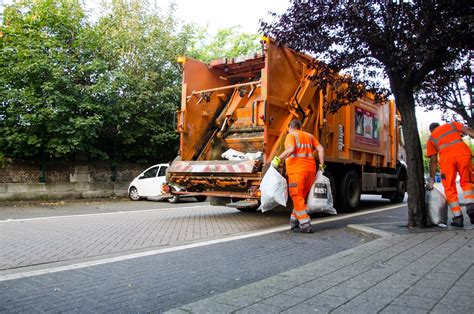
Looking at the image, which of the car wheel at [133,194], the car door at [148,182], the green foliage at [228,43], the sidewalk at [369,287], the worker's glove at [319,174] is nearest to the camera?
the sidewalk at [369,287]

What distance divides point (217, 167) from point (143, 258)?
3.28 meters

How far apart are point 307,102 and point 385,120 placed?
177 inches

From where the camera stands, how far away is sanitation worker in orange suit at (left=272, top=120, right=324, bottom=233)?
618 cm

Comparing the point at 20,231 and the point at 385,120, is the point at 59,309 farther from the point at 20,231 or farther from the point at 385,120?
the point at 385,120

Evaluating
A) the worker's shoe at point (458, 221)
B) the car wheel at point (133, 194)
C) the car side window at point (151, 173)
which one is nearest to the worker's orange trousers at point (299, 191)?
the worker's shoe at point (458, 221)

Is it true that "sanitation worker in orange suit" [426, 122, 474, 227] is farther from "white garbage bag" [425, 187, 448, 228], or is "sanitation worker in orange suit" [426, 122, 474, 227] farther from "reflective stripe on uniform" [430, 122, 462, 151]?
"white garbage bag" [425, 187, 448, 228]

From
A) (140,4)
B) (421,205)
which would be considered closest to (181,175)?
(421,205)

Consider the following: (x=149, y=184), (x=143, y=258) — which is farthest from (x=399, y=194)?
(x=143, y=258)

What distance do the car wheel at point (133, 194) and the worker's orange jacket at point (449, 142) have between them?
10861mm

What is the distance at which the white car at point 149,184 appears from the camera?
14.2m

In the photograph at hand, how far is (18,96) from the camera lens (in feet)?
41.9

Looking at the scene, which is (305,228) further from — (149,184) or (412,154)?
(149,184)

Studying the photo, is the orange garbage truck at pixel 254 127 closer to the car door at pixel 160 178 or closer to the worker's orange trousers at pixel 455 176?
the worker's orange trousers at pixel 455 176

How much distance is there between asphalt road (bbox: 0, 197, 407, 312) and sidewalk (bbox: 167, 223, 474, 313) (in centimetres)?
52
